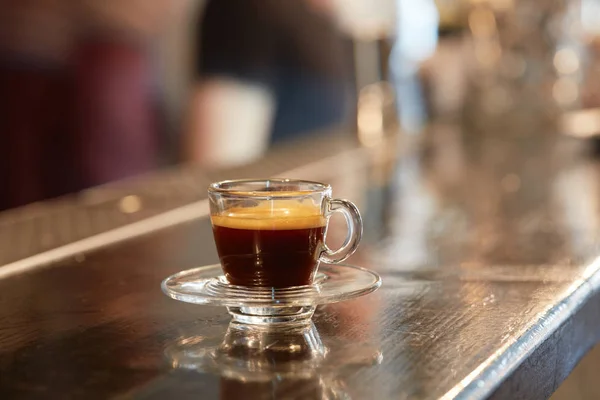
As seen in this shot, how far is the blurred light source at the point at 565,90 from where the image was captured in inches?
125

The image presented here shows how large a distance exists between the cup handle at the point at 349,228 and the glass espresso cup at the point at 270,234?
0.03ft

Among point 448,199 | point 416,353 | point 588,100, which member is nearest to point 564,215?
point 448,199

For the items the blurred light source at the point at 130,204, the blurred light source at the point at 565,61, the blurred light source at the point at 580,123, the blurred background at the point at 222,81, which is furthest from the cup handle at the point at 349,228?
the blurred light source at the point at 565,61

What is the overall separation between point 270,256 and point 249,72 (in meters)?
2.76

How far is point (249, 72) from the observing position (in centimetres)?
344

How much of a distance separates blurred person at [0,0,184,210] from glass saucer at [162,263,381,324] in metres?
1.90

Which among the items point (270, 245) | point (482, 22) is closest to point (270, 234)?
point (270, 245)

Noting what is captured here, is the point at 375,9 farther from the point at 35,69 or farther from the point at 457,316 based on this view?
the point at 457,316

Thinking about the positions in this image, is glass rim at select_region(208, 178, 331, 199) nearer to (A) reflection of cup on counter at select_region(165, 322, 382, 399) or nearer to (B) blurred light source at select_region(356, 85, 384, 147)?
(A) reflection of cup on counter at select_region(165, 322, 382, 399)

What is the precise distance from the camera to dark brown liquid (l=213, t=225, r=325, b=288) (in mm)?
734

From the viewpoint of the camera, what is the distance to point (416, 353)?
64cm

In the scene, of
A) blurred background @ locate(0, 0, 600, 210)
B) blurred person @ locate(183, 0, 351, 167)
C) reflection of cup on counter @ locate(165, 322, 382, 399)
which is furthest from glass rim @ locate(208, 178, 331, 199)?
blurred person @ locate(183, 0, 351, 167)

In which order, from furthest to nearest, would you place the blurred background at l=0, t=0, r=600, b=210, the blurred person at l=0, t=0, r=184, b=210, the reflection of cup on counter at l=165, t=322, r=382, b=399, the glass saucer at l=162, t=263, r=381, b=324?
the blurred background at l=0, t=0, r=600, b=210
the blurred person at l=0, t=0, r=184, b=210
the glass saucer at l=162, t=263, r=381, b=324
the reflection of cup on counter at l=165, t=322, r=382, b=399

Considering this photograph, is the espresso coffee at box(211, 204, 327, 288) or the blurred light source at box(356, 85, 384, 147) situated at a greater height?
the espresso coffee at box(211, 204, 327, 288)
